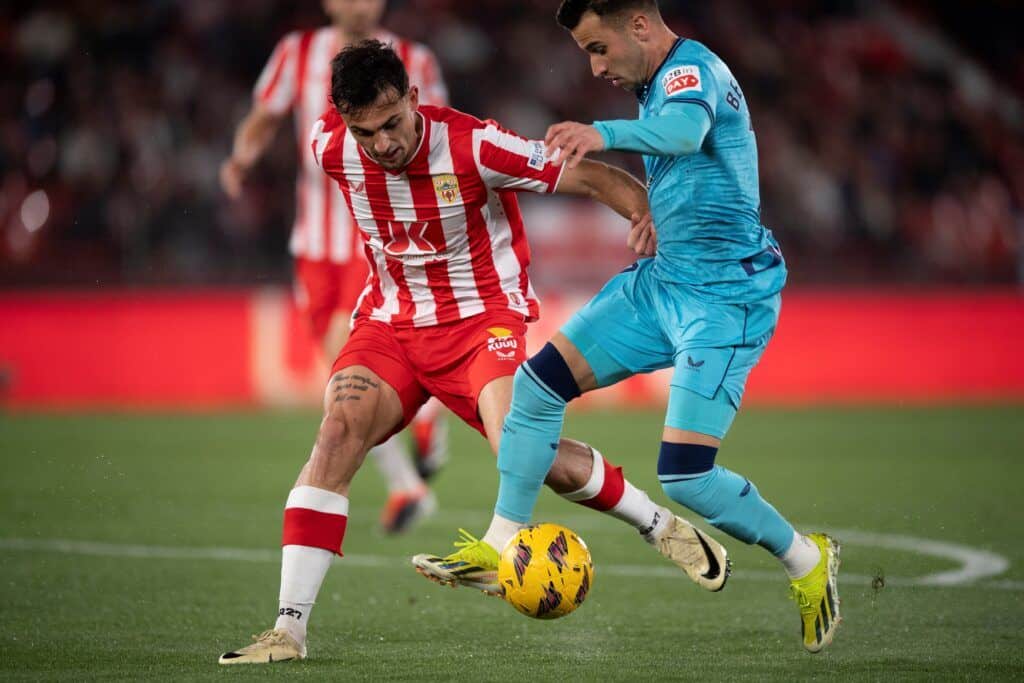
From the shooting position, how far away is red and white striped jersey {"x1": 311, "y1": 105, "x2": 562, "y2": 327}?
507 cm

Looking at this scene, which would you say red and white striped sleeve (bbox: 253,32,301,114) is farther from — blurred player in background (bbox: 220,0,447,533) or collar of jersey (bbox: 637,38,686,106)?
collar of jersey (bbox: 637,38,686,106)

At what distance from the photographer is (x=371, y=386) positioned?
496 centimetres

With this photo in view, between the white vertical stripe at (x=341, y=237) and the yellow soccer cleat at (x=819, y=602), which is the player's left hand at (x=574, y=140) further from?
the white vertical stripe at (x=341, y=237)

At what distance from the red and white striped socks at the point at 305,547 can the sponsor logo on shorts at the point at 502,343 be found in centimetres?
73

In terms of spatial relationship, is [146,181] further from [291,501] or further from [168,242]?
[291,501]

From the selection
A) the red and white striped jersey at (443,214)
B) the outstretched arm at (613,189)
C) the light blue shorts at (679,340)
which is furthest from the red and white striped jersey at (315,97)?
the light blue shorts at (679,340)

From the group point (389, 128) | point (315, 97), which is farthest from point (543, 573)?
point (315, 97)

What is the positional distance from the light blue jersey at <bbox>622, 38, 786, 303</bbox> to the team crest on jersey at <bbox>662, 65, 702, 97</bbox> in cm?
12

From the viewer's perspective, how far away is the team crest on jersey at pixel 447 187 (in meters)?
5.08

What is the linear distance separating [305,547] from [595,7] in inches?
76.6

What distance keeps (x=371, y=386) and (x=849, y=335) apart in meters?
10.2

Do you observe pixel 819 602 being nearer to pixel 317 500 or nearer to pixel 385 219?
pixel 317 500

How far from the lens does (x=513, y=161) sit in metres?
5.04

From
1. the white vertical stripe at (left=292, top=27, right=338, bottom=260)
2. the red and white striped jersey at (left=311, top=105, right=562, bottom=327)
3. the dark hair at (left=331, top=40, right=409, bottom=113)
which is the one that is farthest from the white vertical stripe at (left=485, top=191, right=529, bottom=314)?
the white vertical stripe at (left=292, top=27, right=338, bottom=260)
